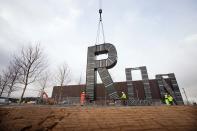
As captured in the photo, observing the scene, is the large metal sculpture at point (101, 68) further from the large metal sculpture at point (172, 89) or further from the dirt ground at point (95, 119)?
the large metal sculpture at point (172, 89)

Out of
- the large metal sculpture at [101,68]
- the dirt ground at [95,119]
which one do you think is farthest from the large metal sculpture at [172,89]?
the dirt ground at [95,119]

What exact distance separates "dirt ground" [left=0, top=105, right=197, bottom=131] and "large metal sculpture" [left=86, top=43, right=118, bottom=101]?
8.76 meters

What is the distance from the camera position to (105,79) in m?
19.1

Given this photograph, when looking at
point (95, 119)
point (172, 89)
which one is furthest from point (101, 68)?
point (172, 89)

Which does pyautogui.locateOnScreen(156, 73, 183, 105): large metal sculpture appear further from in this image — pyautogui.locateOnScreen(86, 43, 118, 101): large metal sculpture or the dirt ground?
the dirt ground

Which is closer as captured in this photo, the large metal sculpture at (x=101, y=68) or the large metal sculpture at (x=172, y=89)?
the large metal sculpture at (x=101, y=68)

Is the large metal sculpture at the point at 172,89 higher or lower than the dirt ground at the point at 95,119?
higher

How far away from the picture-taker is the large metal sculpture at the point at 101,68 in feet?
61.8

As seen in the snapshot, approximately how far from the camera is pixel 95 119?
8438 millimetres

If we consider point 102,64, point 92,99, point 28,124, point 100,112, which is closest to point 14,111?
point 28,124

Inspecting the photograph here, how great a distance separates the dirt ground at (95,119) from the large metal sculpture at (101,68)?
28.7 feet

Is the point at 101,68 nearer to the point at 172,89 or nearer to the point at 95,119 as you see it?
the point at 95,119

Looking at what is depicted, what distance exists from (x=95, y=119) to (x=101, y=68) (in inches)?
457

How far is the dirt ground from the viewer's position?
765 cm
